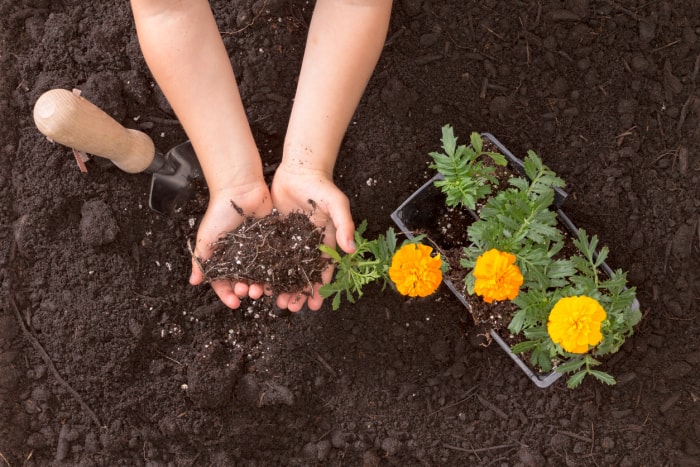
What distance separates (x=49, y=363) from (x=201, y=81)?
0.96m

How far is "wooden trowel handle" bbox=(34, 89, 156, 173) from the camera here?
4.44 feet

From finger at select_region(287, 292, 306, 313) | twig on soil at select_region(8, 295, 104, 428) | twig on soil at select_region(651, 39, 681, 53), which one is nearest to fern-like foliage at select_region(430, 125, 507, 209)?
finger at select_region(287, 292, 306, 313)

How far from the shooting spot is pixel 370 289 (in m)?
1.94

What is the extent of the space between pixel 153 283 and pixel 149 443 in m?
0.47

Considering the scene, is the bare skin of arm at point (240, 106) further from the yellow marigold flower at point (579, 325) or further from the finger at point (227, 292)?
the yellow marigold flower at point (579, 325)

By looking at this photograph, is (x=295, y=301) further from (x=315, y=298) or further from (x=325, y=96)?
(x=325, y=96)

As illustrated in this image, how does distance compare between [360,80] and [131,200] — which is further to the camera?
[131,200]

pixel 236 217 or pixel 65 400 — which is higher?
pixel 236 217

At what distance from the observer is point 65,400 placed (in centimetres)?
190

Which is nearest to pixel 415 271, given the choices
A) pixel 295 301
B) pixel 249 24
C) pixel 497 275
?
pixel 497 275

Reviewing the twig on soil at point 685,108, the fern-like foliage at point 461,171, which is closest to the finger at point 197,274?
the fern-like foliage at point 461,171

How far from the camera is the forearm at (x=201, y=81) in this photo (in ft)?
5.30

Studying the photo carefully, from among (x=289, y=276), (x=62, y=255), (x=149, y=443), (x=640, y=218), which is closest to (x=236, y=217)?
(x=289, y=276)

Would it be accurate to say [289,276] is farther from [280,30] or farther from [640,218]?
[640,218]
